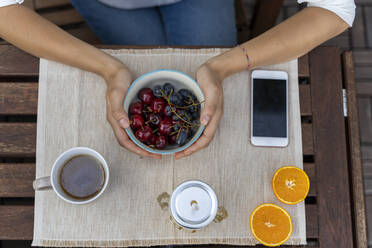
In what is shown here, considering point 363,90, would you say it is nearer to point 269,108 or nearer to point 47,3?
point 269,108

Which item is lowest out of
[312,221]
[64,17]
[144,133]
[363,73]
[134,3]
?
[312,221]

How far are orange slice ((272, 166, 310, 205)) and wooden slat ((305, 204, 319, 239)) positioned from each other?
8 centimetres

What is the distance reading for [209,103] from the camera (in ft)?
2.09

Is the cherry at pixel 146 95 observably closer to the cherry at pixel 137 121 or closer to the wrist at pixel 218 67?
the cherry at pixel 137 121

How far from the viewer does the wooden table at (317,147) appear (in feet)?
2.30

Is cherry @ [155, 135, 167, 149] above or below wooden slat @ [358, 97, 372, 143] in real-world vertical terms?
below

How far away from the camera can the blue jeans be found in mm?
998

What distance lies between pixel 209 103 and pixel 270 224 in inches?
12.9

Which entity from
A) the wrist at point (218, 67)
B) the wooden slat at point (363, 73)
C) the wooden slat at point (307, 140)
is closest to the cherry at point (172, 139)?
the wrist at point (218, 67)

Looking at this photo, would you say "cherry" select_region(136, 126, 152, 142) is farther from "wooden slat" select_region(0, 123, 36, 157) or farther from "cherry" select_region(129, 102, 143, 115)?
"wooden slat" select_region(0, 123, 36, 157)

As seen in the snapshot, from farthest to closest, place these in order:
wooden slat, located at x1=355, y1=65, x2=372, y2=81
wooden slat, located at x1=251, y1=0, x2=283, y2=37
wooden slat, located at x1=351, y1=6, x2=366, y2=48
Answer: wooden slat, located at x1=351, y1=6, x2=366, y2=48, wooden slat, located at x1=355, y1=65, x2=372, y2=81, wooden slat, located at x1=251, y1=0, x2=283, y2=37

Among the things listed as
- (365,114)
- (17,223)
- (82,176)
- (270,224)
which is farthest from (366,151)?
(17,223)

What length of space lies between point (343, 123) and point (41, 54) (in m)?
0.85

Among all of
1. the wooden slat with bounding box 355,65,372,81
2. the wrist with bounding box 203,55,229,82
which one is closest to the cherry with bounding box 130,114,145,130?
the wrist with bounding box 203,55,229,82
